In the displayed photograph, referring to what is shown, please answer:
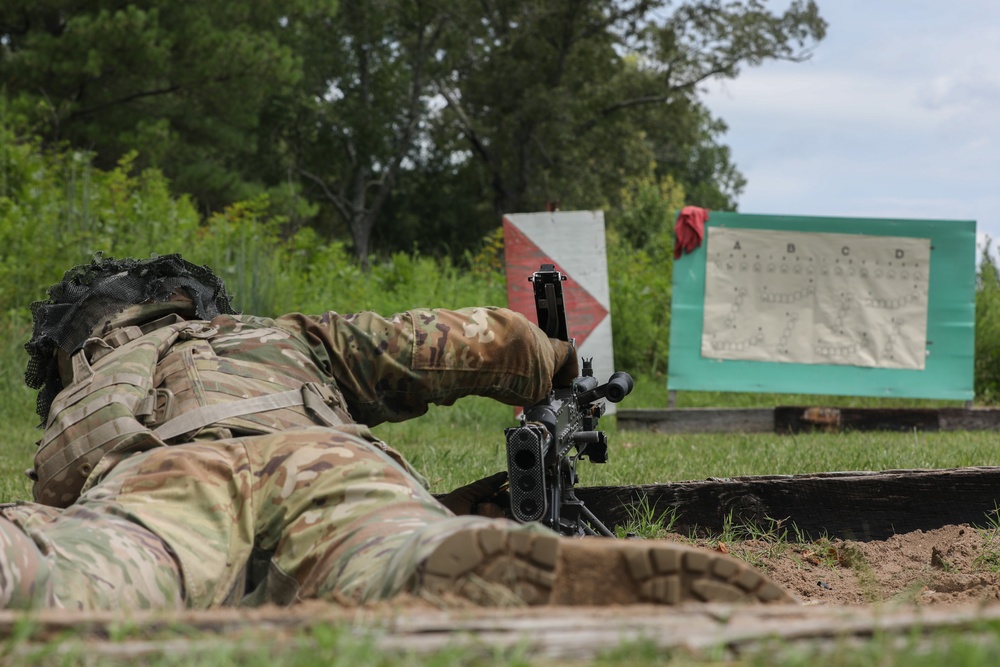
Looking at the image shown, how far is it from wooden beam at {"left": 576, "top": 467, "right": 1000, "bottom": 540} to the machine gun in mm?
322

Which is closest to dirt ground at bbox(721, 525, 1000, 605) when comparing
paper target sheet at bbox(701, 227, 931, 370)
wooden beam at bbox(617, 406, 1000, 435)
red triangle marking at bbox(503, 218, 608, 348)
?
red triangle marking at bbox(503, 218, 608, 348)

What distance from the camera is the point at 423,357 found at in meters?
3.21

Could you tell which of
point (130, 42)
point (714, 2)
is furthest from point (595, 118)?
point (130, 42)

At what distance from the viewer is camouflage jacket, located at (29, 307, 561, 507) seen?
2723 mm

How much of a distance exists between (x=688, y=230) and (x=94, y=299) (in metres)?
7.53

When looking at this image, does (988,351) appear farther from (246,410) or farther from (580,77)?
(580,77)

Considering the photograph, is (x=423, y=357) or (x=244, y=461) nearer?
(x=244, y=461)

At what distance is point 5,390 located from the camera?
27.7 feet

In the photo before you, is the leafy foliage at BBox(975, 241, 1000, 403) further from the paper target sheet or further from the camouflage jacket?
the camouflage jacket

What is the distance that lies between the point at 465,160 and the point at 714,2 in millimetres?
12764

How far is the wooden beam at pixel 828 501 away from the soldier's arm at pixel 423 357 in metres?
0.90

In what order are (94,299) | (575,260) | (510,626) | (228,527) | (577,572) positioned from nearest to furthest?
(510,626) → (577,572) → (228,527) → (94,299) → (575,260)

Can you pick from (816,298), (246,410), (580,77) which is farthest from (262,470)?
(580,77)

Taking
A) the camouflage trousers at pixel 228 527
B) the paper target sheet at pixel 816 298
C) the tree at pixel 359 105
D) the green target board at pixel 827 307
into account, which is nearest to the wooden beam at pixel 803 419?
the green target board at pixel 827 307
